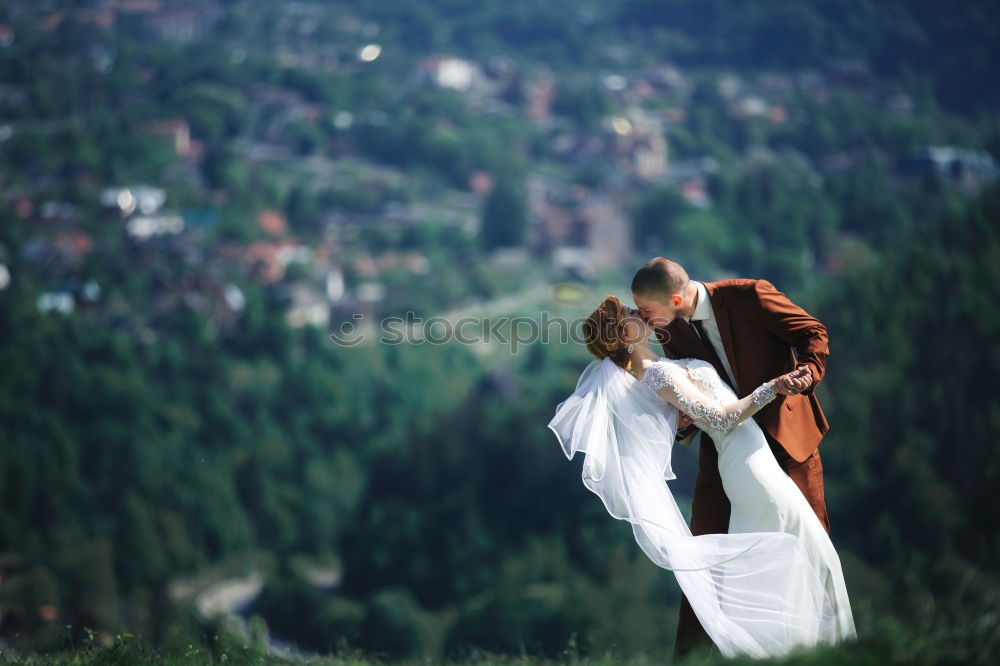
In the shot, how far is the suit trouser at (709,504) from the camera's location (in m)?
3.65

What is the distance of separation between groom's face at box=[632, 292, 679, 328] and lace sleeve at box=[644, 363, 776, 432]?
134 millimetres

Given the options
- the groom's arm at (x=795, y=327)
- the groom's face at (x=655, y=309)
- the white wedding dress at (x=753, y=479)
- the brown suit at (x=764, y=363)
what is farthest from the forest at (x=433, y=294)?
the groom's face at (x=655, y=309)

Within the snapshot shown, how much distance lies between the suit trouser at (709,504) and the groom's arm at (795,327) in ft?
0.96

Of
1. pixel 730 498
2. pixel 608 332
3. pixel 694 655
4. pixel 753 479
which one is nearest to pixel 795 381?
pixel 753 479

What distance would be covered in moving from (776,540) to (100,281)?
6744 centimetres

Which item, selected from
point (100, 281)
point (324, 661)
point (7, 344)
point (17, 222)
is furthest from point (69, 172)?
point (324, 661)

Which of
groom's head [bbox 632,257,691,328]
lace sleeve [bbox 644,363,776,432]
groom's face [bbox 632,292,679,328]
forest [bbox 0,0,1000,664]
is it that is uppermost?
groom's head [bbox 632,257,691,328]

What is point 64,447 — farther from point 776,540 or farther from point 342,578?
point 776,540

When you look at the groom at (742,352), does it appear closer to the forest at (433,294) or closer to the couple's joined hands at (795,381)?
the couple's joined hands at (795,381)

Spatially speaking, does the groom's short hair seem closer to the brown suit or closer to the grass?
the brown suit

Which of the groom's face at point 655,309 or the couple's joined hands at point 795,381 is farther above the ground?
the groom's face at point 655,309

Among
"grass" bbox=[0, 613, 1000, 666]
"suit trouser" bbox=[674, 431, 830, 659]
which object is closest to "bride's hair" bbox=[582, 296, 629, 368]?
"suit trouser" bbox=[674, 431, 830, 659]

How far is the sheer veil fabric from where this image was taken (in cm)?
357

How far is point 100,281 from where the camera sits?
2630 inches
